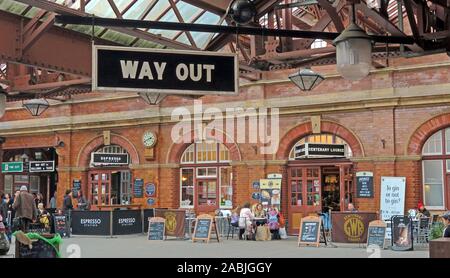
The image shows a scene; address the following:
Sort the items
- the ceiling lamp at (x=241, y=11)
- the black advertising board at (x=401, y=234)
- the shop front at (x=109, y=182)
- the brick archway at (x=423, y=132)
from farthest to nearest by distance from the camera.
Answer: the shop front at (x=109, y=182)
the brick archway at (x=423, y=132)
the black advertising board at (x=401, y=234)
the ceiling lamp at (x=241, y=11)

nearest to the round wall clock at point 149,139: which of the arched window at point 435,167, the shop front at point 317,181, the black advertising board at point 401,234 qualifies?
Result: the shop front at point 317,181

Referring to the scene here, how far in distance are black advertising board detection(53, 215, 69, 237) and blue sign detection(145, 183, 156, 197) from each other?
157 inches

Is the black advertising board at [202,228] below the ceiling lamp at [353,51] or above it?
below

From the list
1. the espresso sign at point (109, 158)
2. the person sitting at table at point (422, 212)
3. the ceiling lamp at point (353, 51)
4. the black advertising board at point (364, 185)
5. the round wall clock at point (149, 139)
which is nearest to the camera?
the ceiling lamp at point (353, 51)

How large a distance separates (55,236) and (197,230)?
9489 mm

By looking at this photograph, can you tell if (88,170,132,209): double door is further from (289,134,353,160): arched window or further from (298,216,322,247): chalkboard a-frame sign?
(298,216,322,247): chalkboard a-frame sign

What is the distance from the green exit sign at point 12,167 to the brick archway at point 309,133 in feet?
38.7

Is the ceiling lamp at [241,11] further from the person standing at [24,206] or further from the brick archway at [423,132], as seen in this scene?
the brick archway at [423,132]

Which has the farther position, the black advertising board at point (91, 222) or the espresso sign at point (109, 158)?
the espresso sign at point (109, 158)

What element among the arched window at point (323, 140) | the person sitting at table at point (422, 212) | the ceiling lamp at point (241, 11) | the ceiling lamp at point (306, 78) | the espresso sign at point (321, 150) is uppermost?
the ceiling lamp at point (306, 78)

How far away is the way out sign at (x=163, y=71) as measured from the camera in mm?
5215

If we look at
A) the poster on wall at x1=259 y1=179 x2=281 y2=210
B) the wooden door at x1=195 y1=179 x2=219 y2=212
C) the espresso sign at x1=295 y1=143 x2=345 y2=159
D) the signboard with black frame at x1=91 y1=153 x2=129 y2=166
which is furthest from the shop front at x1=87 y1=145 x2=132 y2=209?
the espresso sign at x1=295 y1=143 x2=345 y2=159
